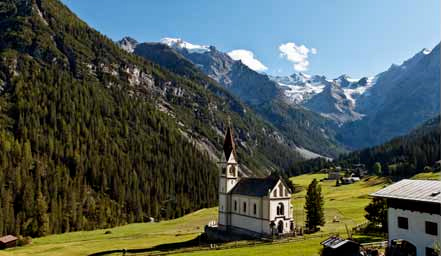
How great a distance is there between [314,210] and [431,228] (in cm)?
4613

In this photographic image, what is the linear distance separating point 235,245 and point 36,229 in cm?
8731

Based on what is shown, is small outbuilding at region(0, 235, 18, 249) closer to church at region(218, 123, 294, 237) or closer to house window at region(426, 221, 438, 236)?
church at region(218, 123, 294, 237)

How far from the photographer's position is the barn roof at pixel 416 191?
157ft

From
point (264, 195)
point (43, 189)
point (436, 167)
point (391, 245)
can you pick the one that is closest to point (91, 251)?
point (264, 195)

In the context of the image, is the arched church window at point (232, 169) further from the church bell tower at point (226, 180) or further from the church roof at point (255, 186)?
the church roof at point (255, 186)

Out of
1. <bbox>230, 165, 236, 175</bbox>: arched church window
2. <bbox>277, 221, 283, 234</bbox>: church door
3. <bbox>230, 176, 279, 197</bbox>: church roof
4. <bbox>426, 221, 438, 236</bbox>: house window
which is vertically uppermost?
<bbox>230, 165, 236, 175</bbox>: arched church window

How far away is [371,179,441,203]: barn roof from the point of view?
4772cm

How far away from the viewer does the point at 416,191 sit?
166ft

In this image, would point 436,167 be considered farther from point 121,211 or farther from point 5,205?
point 5,205

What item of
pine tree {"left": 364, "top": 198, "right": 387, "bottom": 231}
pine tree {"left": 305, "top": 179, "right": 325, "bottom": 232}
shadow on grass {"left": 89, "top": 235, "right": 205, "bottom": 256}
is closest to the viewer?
pine tree {"left": 364, "top": 198, "right": 387, "bottom": 231}

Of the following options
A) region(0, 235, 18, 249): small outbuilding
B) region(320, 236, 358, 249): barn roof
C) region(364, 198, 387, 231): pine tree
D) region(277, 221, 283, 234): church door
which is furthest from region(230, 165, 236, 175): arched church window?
region(0, 235, 18, 249): small outbuilding

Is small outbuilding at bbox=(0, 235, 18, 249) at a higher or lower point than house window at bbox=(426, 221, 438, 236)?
lower

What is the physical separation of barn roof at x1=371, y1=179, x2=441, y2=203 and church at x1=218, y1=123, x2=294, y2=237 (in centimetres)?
4067

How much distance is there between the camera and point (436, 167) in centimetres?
19750
